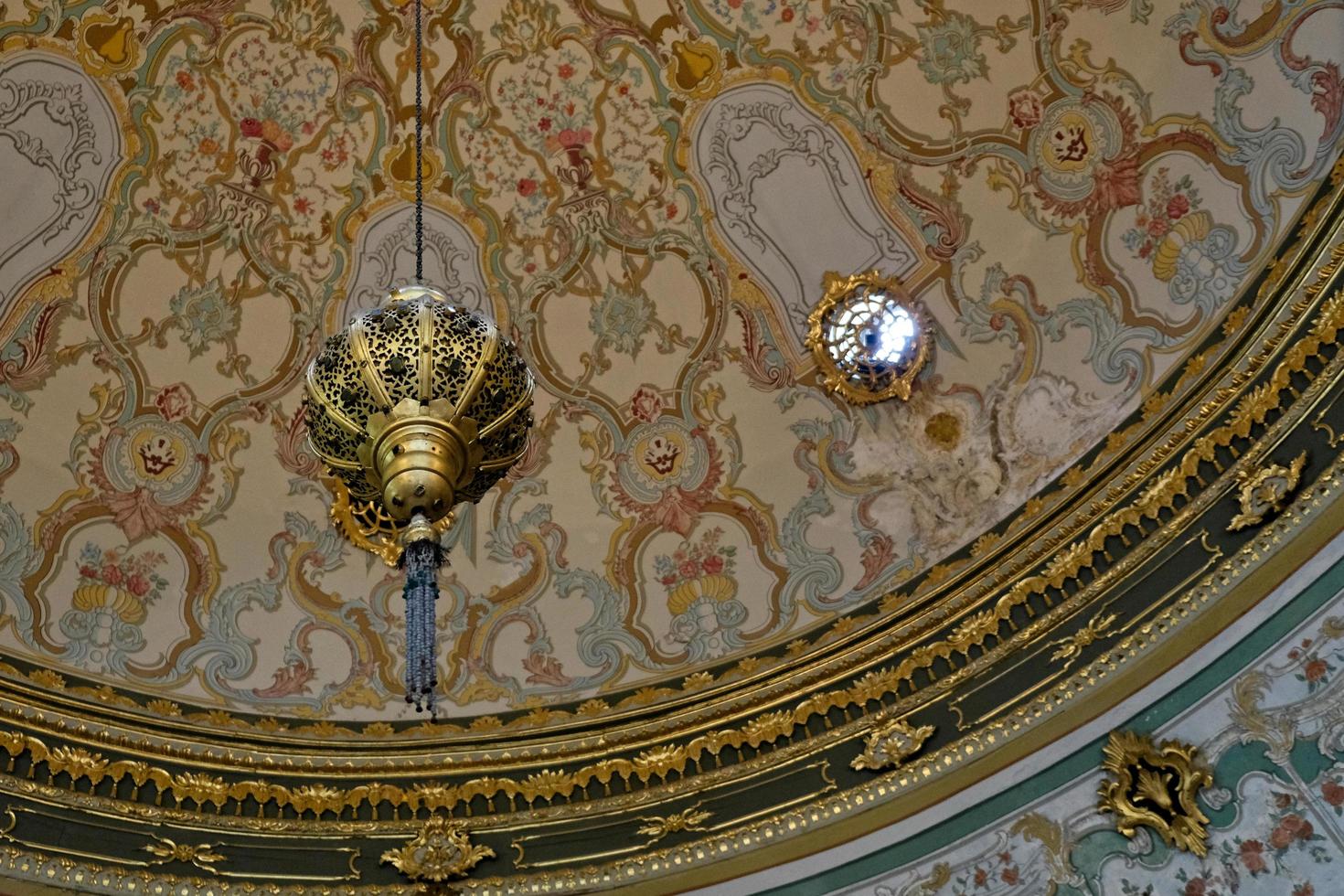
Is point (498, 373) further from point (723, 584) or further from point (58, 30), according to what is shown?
point (58, 30)

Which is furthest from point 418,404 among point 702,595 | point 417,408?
point 702,595

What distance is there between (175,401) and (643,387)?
285cm

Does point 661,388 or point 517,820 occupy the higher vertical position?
point 661,388

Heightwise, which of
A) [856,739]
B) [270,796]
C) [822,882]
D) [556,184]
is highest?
[556,184]

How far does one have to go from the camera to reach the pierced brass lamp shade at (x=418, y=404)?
5.36 m

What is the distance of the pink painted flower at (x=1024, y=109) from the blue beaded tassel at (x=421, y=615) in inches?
200

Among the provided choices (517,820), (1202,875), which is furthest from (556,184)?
(1202,875)

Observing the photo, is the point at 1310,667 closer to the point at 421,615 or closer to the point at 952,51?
the point at 421,615

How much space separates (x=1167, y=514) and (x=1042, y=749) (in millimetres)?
1292

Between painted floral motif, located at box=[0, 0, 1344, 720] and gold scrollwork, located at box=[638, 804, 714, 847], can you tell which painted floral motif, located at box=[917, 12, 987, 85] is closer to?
painted floral motif, located at box=[0, 0, 1344, 720]

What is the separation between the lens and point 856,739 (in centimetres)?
759

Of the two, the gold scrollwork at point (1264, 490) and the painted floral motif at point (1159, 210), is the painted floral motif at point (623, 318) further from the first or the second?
the gold scrollwork at point (1264, 490)

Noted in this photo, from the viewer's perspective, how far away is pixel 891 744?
24.2ft

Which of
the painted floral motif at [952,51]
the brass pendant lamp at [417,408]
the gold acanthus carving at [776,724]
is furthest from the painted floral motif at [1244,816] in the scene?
the painted floral motif at [952,51]
